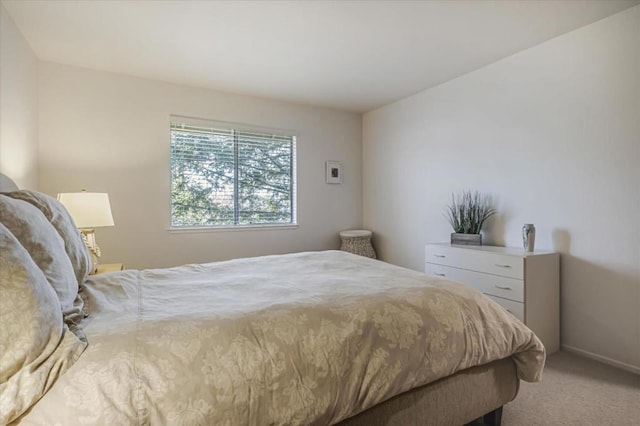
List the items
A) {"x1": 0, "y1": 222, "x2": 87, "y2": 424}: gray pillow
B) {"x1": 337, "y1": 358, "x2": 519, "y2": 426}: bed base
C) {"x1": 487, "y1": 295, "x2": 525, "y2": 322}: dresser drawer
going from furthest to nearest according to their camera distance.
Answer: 1. {"x1": 487, "y1": 295, "x2": 525, "y2": 322}: dresser drawer
2. {"x1": 337, "y1": 358, "x2": 519, "y2": 426}: bed base
3. {"x1": 0, "y1": 222, "x2": 87, "y2": 424}: gray pillow

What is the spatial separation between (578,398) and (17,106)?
413cm

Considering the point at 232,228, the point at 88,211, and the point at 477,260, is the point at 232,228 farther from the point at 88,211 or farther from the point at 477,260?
the point at 477,260

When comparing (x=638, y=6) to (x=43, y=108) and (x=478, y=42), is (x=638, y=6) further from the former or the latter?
(x=43, y=108)

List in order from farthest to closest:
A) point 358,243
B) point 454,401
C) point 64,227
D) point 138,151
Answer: point 358,243, point 138,151, point 64,227, point 454,401

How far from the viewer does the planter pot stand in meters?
3.02

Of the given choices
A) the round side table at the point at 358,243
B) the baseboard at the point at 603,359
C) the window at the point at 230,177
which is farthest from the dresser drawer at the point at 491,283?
the window at the point at 230,177

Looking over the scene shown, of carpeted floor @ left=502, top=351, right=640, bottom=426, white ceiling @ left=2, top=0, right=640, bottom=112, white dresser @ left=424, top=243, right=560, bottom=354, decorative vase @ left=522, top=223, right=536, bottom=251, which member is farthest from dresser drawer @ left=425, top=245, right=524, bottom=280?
white ceiling @ left=2, top=0, right=640, bottom=112

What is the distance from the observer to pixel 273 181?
416 centimetres

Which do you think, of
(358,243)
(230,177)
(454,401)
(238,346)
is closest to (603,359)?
(454,401)

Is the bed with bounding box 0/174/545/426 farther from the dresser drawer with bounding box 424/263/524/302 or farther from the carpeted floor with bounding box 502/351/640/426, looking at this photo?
the dresser drawer with bounding box 424/263/524/302

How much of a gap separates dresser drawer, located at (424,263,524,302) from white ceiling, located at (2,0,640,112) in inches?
72.0

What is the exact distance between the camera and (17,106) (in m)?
2.45

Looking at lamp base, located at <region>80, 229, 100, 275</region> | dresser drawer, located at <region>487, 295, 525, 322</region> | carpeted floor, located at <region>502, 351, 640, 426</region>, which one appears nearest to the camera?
carpeted floor, located at <region>502, 351, 640, 426</region>

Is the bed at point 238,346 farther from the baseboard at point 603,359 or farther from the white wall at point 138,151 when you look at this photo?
the white wall at point 138,151
